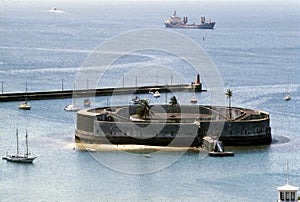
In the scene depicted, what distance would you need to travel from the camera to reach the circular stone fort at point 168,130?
6372 centimetres

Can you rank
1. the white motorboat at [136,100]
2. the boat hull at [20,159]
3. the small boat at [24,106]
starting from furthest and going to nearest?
1. the white motorboat at [136,100]
2. the small boat at [24,106]
3. the boat hull at [20,159]

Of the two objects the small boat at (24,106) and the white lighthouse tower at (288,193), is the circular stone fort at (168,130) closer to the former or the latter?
the small boat at (24,106)

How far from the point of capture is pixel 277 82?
103250 mm

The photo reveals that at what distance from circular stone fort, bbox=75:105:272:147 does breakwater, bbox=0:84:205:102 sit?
19.9m

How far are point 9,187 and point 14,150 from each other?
375 inches

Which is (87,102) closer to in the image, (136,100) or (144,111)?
(136,100)

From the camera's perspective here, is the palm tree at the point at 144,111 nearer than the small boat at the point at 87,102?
Yes

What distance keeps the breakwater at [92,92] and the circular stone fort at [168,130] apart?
19919mm

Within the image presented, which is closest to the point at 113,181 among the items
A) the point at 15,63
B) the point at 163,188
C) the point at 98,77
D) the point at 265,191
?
the point at 163,188

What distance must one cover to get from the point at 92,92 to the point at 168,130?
85.1ft

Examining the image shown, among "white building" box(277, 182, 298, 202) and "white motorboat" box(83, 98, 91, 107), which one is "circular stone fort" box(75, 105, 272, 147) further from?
"white building" box(277, 182, 298, 202)

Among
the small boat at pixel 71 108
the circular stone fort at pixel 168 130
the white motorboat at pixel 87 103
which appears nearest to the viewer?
the circular stone fort at pixel 168 130

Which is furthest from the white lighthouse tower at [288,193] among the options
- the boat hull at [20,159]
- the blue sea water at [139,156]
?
the boat hull at [20,159]

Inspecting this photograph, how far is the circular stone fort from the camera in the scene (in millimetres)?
63719
